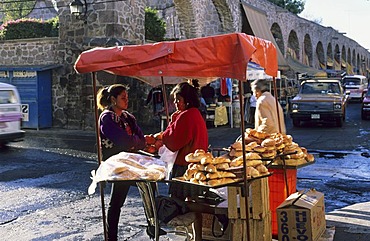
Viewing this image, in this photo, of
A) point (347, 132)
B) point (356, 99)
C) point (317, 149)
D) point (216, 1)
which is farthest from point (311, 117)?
point (356, 99)

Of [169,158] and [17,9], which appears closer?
[169,158]

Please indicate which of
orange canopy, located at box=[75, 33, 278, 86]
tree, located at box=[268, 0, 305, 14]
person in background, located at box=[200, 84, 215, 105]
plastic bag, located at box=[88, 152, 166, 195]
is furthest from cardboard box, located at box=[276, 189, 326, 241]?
tree, located at box=[268, 0, 305, 14]

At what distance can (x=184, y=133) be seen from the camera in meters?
5.29

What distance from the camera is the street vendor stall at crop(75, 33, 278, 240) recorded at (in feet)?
14.9

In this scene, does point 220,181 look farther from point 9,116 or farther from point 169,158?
point 9,116

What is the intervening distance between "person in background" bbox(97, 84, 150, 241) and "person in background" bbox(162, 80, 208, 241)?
399mm

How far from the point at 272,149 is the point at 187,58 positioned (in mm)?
1560

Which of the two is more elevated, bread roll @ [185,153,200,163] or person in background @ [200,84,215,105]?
person in background @ [200,84,215,105]

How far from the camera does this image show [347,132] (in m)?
17.7

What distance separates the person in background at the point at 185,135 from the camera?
5.28 meters

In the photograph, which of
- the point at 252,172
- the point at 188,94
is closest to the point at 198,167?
the point at 252,172

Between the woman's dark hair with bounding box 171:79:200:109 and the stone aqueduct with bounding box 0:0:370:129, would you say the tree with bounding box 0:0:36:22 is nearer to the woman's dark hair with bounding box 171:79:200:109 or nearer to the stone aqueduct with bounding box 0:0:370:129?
the stone aqueduct with bounding box 0:0:370:129

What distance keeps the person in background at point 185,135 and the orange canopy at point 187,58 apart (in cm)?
48

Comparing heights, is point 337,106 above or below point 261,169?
above
